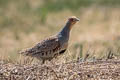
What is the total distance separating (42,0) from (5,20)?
3864 millimetres

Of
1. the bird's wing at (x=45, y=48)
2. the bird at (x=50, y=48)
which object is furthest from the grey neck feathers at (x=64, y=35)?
the bird's wing at (x=45, y=48)

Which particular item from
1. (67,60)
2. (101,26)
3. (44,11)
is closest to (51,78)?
(67,60)

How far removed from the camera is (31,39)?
1758 cm

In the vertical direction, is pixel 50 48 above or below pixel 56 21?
below

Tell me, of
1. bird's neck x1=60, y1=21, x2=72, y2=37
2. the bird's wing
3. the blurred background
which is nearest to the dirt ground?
the bird's wing

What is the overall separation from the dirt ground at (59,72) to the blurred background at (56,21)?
8.17m

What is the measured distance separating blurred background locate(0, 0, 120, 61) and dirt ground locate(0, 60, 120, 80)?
8.17m

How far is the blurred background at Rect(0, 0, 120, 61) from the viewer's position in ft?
57.0

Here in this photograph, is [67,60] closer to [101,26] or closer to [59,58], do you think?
[59,58]

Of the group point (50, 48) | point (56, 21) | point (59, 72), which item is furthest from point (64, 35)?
point (56, 21)

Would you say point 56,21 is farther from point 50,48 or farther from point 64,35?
point 50,48

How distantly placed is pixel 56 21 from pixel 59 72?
12.7 meters

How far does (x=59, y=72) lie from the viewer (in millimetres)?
7445

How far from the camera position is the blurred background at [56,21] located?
17359 mm
